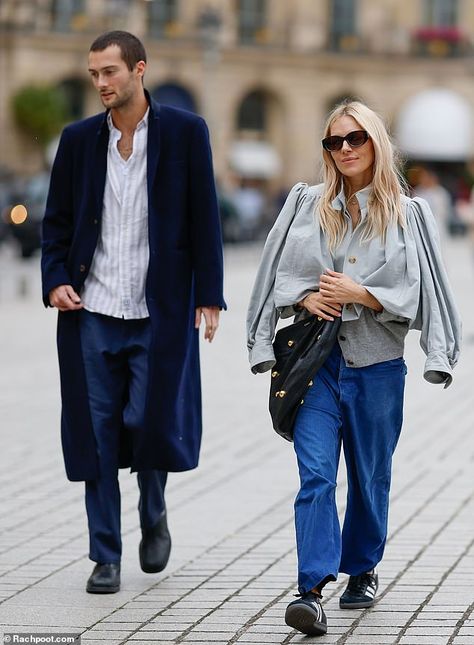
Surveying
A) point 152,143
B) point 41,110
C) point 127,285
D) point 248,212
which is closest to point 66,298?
point 127,285

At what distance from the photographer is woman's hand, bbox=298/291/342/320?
5.46 meters

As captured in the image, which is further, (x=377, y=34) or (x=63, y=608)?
(x=377, y=34)

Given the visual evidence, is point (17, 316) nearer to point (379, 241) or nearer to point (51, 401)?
point (51, 401)

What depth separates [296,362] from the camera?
548 centimetres

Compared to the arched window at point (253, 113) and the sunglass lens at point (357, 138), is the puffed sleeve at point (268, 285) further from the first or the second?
the arched window at point (253, 113)

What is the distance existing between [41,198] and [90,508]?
87.9ft

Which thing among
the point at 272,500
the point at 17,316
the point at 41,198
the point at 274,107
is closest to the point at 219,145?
the point at 274,107

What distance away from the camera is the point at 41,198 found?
32531 mm

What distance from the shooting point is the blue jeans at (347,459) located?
5.32m

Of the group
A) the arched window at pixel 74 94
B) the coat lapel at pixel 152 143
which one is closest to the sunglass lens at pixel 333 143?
the coat lapel at pixel 152 143

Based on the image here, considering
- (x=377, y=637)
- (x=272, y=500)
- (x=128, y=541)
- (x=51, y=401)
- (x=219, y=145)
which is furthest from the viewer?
(x=219, y=145)

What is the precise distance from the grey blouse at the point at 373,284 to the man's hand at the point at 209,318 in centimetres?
51

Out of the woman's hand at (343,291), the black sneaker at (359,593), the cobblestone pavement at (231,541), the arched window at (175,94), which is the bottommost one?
the arched window at (175,94)

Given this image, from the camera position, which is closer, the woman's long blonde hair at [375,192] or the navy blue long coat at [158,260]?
the woman's long blonde hair at [375,192]
